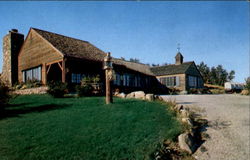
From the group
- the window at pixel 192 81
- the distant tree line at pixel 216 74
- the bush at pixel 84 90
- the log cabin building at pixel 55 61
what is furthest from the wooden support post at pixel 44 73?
the distant tree line at pixel 216 74

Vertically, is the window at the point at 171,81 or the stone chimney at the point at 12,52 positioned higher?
the stone chimney at the point at 12,52

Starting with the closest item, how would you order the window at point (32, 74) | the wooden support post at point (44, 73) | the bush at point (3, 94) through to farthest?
the bush at point (3, 94) → the wooden support post at point (44, 73) → the window at point (32, 74)

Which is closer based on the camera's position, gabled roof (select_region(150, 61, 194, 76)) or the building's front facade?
the building's front facade

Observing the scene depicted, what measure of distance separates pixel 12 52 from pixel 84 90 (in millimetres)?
13169

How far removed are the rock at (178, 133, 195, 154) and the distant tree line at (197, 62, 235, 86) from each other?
48.9 meters

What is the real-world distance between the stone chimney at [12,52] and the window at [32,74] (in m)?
1.68

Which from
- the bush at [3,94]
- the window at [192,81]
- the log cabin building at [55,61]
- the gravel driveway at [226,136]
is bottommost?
the gravel driveway at [226,136]

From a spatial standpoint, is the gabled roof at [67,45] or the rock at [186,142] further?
the gabled roof at [67,45]

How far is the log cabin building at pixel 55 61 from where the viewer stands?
675 inches

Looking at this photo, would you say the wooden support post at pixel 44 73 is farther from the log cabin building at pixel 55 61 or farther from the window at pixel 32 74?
the window at pixel 32 74

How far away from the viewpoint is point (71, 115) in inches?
313

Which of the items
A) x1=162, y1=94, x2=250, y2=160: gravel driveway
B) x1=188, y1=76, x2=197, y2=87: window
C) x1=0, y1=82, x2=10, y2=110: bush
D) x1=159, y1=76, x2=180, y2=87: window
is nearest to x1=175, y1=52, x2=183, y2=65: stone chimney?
x1=188, y1=76, x2=197, y2=87: window

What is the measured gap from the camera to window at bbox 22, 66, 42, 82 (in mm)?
18728

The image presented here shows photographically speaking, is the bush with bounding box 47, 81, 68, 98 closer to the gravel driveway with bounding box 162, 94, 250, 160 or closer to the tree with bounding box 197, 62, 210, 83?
the gravel driveway with bounding box 162, 94, 250, 160
